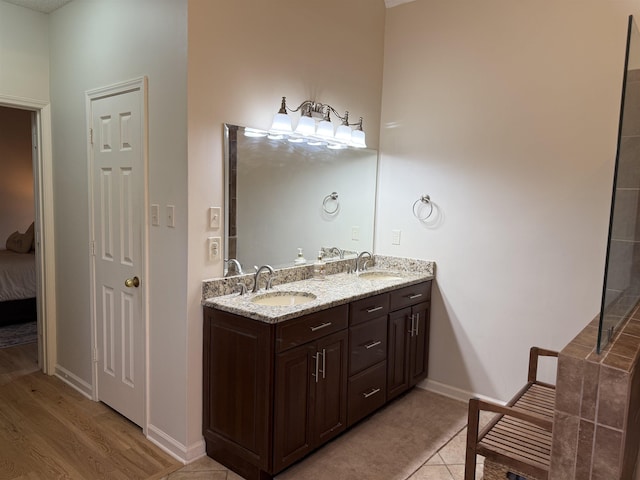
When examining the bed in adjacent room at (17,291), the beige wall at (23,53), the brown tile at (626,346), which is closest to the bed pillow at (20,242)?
the bed in adjacent room at (17,291)

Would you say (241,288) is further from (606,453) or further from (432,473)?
(606,453)

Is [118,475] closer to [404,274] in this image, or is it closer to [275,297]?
[275,297]

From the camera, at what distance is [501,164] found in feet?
9.88

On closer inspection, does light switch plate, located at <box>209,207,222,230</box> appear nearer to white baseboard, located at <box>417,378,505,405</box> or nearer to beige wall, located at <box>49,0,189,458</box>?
beige wall, located at <box>49,0,189,458</box>

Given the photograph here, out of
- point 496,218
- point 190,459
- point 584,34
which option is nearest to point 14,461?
point 190,459

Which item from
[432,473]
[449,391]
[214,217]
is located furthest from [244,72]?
[449,391]

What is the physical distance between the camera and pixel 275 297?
2.61 meters

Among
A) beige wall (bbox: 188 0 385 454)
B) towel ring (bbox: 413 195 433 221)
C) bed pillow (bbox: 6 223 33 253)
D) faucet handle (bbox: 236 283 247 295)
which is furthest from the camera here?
bed pillow (bbox: 6 223 33 253)

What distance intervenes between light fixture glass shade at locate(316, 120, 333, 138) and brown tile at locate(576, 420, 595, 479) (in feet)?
7.16

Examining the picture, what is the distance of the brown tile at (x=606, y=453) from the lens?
1.34m

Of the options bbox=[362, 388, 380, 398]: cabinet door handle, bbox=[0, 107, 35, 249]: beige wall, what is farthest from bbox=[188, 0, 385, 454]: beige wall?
bbox=[0, 107, 35, 249]: beige wall

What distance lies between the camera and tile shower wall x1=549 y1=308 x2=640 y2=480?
1343mm

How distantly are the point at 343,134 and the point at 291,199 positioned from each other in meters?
0.59

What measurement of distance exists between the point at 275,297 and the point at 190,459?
38.1 inches
